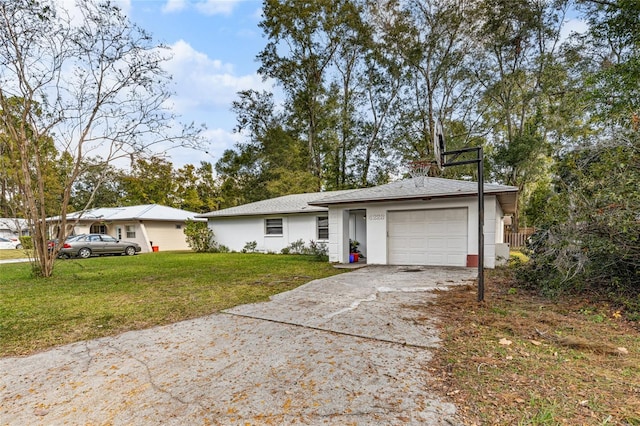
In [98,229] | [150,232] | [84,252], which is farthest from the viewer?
[98,229]

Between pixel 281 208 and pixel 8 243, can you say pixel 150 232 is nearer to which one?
pixel 281 208

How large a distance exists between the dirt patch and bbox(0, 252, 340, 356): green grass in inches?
146

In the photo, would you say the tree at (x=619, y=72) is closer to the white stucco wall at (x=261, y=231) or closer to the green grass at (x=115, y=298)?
the green grass at (x=115, y=298)

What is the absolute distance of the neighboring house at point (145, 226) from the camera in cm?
2075

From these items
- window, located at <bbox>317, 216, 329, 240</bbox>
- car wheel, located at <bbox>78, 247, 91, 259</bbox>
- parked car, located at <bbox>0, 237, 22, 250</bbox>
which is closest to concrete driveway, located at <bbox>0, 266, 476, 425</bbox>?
window, located at <bbox>317, 216, 329, 240</bbox>

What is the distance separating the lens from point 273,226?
666 inches

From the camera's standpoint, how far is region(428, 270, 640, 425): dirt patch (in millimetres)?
2330

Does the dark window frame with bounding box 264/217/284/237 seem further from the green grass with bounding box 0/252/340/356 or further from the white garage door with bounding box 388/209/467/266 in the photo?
the white garage door with bounding box 388/209/467/266

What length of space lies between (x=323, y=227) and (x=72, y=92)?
10.2 m

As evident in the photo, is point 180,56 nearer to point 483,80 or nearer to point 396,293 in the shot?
point 396,293

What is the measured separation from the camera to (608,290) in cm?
544

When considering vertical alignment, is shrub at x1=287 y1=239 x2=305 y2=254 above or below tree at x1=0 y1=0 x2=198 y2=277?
below

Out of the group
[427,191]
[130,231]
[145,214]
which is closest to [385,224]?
[427,191]

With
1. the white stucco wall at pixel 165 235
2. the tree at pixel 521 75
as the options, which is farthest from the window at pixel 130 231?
the tree at pixel 521 75
